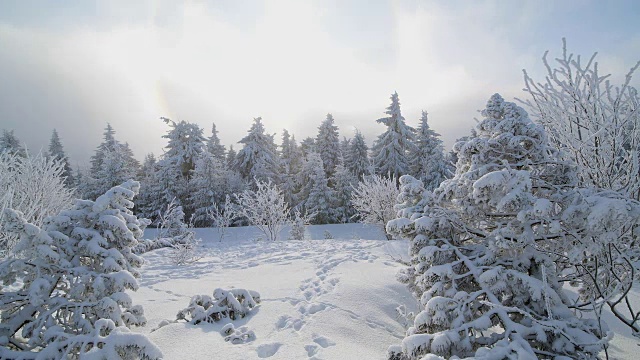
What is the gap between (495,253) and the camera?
400 cm

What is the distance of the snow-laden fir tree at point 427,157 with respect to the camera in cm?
2723

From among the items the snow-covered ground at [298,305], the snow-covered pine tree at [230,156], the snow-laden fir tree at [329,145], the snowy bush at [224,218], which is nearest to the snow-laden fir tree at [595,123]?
the snow-covered ground at [298,305]

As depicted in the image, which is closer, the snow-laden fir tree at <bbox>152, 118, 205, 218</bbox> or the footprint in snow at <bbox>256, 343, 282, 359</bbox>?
the footprint in snow at <bbox>256, 343, 282, 359</bbox>

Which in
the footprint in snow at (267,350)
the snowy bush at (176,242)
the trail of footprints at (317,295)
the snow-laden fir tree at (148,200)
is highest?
the snow-laden fir tree at (148,200)

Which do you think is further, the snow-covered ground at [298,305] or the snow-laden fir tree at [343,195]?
the snow-laden fir tree at [343,195]

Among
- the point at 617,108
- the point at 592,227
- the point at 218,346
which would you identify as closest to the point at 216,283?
→ the point at 218,346

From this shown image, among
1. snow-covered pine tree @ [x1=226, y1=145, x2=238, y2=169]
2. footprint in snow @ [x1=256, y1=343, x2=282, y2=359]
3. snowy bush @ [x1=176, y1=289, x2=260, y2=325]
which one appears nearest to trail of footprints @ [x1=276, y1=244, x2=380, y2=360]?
footprint in snow @ [x1=256, y1=343, x2=282, y2=359]

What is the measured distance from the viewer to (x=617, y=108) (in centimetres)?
395

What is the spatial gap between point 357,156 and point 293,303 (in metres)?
27.1

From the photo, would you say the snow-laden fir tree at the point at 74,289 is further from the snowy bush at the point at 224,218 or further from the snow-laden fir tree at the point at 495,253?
the snowy bush at the point at 224,218

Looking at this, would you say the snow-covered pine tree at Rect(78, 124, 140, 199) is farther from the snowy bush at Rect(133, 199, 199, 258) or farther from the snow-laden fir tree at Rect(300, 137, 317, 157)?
the snow-laden fir tree at Rect(300, 137, 317, 157)

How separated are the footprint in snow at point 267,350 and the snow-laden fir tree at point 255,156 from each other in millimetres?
26063

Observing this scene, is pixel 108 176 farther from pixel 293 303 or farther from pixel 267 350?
pixel 267 350

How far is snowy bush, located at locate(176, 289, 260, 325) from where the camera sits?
507cm
